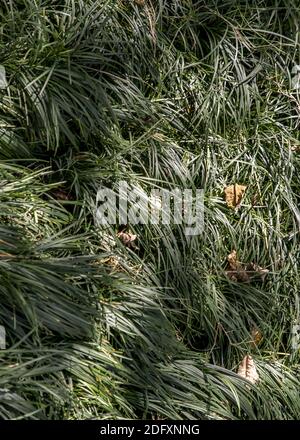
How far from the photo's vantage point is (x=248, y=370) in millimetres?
3574

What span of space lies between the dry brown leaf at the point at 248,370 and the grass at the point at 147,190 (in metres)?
0.03

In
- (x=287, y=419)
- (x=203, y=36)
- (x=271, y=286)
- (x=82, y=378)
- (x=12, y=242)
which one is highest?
(x=203, y=36)

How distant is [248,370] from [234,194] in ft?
2.65

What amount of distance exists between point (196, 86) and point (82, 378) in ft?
5.30

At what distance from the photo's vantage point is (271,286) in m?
3.79

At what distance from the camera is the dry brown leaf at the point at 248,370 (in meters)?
3.55

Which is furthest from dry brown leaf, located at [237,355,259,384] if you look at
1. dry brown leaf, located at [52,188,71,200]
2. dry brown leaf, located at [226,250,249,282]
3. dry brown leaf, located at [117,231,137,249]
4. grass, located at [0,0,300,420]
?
dry brown leaf, located at [52,188,71,200]

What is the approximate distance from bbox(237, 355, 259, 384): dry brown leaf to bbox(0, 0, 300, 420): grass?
0.03m

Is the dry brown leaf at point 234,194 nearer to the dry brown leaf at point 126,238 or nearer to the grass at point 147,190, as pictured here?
the grass at point 147,190

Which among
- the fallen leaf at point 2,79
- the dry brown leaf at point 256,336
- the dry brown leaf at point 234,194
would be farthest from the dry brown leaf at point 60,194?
the dry brown leaf at point 256,336

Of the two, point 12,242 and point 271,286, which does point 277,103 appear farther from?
point 12,242

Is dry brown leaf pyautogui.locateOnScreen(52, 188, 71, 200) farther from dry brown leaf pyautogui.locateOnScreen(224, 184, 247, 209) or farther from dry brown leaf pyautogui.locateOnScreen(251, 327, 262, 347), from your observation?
dry brown leaf pyautogui.locateOnScreen(251, 327, 262, 347)
